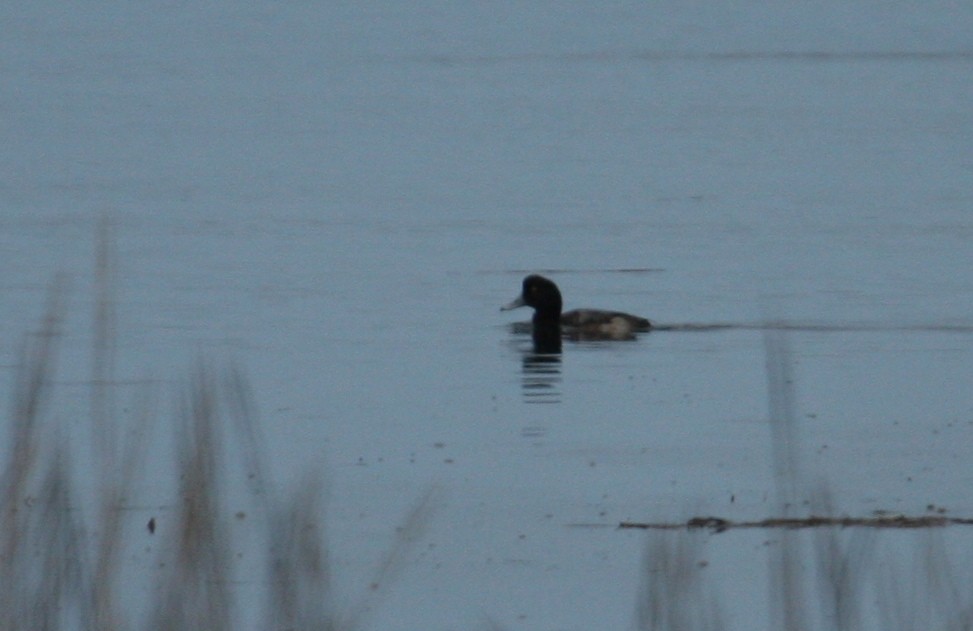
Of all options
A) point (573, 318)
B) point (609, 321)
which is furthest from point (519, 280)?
point (609, 321)

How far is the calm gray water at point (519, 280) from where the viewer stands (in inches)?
369

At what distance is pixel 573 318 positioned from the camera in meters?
16.2

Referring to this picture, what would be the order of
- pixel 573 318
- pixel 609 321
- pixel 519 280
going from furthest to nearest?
1. pixel 519 280
2. pixel 573 318
3. pixel 609 321

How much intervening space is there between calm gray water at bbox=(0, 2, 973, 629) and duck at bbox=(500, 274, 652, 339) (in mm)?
304

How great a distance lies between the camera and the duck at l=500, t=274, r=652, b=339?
15727 mm

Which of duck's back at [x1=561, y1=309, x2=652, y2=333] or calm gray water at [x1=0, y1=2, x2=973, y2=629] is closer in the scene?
calm gray water at [x1=0, y1=2, x2=973, y2=629]

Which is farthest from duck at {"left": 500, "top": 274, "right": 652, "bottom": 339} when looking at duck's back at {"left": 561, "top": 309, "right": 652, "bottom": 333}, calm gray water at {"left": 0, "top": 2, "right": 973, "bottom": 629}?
calm gray water at {"left": 0, "top": 2, "right": 973, "bottom": 629}

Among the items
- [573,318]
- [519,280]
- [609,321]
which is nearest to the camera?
[609,321]

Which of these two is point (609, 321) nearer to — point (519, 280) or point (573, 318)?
point (573, 318)

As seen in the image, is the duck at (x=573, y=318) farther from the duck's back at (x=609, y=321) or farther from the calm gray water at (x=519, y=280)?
the calm gray water at (x=519, y=280)

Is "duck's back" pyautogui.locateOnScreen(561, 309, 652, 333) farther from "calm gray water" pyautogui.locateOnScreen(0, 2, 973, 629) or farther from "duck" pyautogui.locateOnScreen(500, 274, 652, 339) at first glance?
"calm gray water" pyautogui.locateOnScreen(0, 2, 973, 629)

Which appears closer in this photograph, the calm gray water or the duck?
the calm gray water

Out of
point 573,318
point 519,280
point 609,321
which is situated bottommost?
point 609,321

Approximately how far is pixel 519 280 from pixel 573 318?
3993mm
